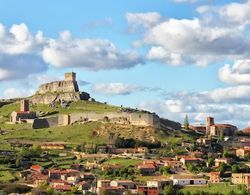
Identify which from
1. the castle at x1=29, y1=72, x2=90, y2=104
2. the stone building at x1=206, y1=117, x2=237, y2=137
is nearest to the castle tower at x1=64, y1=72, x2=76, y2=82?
the castle at x1=29, y1=72, x2=90, y2=104

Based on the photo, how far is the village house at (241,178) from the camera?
260 ft

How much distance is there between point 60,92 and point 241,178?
56561 millimetres

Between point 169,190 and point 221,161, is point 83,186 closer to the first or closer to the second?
point 169,190

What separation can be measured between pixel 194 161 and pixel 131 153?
9.99 metres

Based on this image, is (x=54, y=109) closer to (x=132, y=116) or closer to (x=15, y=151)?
(x=132, y=116)

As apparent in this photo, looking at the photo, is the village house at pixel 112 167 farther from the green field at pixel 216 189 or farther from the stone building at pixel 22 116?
the stone building at pixel 22 116

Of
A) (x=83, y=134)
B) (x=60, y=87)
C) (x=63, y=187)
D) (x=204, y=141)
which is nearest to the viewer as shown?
(x=63, y=187)

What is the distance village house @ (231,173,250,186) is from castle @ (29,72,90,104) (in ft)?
171

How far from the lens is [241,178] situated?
262 feet

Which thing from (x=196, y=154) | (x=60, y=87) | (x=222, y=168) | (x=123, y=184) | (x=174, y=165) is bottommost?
(x=123, y=184)

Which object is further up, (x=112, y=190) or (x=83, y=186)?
(x=83, y=186)

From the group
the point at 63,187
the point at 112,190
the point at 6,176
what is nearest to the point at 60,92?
the point at 6,176

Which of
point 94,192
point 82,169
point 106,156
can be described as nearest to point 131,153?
point 106,156

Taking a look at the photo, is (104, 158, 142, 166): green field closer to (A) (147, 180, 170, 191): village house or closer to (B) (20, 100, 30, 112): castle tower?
(A) (147, 180, 170, 191): village house
